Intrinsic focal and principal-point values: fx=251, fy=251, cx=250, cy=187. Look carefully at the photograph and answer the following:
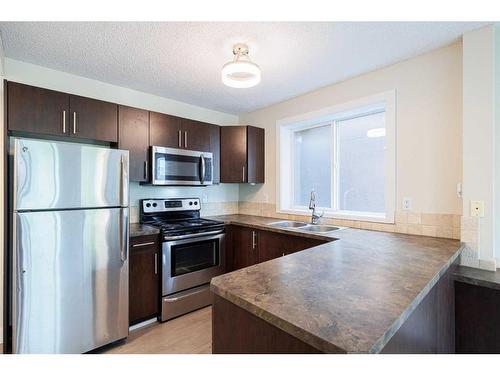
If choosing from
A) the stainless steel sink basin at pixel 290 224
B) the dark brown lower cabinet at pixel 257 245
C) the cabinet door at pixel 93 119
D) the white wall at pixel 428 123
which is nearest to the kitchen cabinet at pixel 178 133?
the cabinet door at pixel 93 119

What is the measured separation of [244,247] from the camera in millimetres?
2875

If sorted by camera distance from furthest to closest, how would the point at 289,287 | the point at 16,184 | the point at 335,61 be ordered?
the point at 335,61 < the point at 16,184 < the point at 289,287

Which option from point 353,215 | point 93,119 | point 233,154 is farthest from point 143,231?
point 353,215

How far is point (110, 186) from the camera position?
198 centimetres

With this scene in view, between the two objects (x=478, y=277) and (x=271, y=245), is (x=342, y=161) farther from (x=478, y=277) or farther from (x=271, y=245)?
(x=478, y=277)

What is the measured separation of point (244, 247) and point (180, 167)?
1.17 meters

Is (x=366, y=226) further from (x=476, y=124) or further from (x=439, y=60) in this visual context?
(x=439, y=60)

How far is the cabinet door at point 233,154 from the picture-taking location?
3260mm

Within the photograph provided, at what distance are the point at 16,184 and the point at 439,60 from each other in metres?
3.13

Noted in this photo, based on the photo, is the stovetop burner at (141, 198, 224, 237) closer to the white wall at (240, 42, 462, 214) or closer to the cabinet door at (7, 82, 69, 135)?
the cabinet door at (7, 82, 69, 135)

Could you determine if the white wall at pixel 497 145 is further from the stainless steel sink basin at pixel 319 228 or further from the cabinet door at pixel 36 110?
the cabinet door at pixel 36 110

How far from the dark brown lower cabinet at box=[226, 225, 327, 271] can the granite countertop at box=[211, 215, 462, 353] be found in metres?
0.69

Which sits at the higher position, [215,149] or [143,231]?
[215,149]
